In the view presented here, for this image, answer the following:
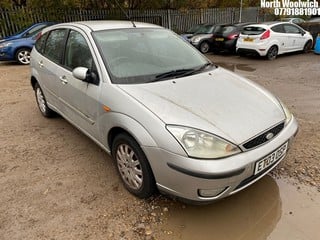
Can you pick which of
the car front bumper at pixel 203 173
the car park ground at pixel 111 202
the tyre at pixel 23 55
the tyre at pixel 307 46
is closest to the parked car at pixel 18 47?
the tyre at pixel 23 55

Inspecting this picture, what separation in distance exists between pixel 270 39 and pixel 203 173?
389 inches

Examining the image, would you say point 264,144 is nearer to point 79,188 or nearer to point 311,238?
point 311,238

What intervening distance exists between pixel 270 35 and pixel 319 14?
16.0 m

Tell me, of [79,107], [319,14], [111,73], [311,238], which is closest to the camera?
[311,238]

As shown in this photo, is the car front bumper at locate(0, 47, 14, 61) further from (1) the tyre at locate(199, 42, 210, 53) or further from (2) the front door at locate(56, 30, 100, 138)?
(1) the tyre at locate(199, 42, 210, 53)

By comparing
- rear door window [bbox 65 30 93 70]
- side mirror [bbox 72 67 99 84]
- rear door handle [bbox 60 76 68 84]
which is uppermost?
rear door window [bbox 65 30 93 70]

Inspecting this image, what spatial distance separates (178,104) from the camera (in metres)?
2.41

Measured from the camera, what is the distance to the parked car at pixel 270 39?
10.4 metres

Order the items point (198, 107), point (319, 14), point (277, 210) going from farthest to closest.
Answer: point (319, 14) < point (277, 210) < point (198, 107)

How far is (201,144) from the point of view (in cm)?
212

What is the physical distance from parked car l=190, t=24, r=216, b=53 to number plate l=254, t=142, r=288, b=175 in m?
10.6

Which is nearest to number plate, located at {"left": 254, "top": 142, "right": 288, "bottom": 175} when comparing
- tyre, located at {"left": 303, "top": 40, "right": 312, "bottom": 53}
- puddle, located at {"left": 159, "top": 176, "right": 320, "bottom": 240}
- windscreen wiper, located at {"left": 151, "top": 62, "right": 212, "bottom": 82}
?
puddle, located at {"left": 159, "top": 176, "right": 320, "bottom": 240}

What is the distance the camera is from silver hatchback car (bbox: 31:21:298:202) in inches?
83.9

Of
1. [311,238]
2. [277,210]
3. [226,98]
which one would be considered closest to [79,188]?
[226,98]
